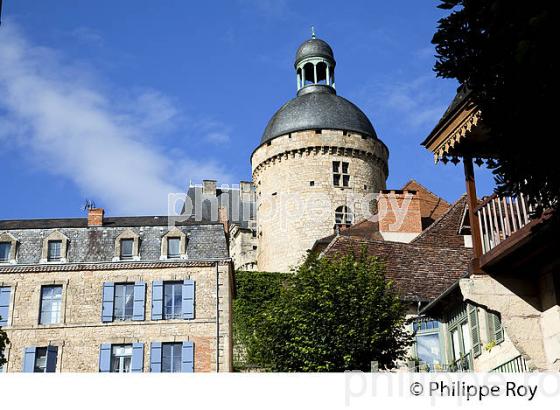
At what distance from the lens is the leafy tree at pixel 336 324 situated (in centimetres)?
1892

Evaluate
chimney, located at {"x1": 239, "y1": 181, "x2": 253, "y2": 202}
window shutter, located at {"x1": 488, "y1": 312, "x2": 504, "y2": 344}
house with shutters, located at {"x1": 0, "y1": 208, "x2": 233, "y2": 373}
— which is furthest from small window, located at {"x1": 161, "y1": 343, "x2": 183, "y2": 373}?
chimney, located at {"x1": 239, "y1": 181, "x2": 253, "y2": 202}

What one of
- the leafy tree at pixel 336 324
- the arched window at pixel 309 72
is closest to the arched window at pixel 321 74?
the arched window at pixel 309 72

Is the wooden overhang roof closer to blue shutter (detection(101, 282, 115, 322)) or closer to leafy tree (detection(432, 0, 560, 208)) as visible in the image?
leafy tree (detection(432, 0, 560, 208))

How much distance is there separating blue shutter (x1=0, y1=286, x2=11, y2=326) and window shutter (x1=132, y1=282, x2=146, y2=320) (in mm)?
4081

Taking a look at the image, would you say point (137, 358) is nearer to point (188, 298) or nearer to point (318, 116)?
point (188, 298)

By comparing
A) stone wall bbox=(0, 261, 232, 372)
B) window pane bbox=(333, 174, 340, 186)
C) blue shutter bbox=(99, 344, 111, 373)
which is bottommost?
blue shutter bbox=(99, 344, 111, 373)

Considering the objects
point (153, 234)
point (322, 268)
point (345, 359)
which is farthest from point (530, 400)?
point (153, 234)

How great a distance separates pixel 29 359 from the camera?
27922 mm

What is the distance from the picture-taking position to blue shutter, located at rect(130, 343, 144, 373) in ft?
91.0

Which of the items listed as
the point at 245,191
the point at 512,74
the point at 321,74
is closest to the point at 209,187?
the point at 245,191

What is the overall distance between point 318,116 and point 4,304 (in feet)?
93.8

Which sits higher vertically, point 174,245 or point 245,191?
point 245,191

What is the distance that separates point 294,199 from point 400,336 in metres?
32.0

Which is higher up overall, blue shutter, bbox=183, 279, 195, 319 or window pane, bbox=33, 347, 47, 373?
blue shutter, bbox=183, 279, 195, 319
